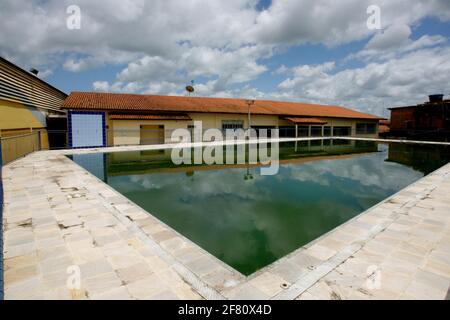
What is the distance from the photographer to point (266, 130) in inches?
1174

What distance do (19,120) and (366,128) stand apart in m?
40.6

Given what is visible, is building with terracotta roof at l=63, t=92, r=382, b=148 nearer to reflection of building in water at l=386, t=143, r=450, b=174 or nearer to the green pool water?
the green pool water

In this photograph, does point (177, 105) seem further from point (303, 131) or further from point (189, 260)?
point (189, 260)

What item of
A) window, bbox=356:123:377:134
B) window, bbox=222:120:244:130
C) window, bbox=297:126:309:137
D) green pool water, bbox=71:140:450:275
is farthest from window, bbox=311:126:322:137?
green pool water, bbox=71:140:450:275

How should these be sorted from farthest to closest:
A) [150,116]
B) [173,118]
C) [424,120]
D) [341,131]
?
1. [341,131]
2. [424,120]
3. [173,118]
4. [150,116]

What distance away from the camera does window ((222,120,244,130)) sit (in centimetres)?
2730

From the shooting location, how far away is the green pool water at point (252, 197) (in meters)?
5.03

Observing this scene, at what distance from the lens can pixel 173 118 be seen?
23.5 meters

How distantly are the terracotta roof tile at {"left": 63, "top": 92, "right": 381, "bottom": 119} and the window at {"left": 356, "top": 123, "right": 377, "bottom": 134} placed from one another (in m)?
1.37

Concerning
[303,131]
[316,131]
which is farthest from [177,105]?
[316,131]

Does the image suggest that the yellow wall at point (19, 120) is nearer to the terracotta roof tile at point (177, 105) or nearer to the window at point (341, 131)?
the terracotta roof tile at point (177, 105)

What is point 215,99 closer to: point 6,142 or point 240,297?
point 6,142

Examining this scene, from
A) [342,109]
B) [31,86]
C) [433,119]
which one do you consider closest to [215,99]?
[31,86]
